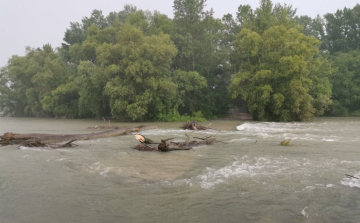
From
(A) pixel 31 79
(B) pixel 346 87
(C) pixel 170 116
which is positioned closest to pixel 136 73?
(C) pixel 170 116

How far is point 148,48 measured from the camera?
1176 inches

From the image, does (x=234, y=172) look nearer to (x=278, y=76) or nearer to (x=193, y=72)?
(x=278, y=76)

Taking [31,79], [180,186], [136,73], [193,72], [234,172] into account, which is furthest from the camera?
[31,79]

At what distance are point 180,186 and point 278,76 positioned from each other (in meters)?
24.8

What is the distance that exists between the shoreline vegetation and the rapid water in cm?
1846

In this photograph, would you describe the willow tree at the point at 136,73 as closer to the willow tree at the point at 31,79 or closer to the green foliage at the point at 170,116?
the green foliage at the point at 170,116

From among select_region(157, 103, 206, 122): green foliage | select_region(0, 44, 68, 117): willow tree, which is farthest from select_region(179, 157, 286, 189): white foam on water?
select_region(0, 44, 68, 117): willow tree

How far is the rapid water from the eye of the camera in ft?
19.1

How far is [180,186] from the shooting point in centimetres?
760

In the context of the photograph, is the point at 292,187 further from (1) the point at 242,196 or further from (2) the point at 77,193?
(2) the point at 77,193

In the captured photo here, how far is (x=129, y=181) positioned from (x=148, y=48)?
76.3 feet

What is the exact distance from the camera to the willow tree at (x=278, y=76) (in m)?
29.4

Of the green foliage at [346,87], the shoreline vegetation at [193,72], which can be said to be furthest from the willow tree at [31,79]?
the green foliage at [346,87]

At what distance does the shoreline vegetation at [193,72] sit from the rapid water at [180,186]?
18.5 metres
